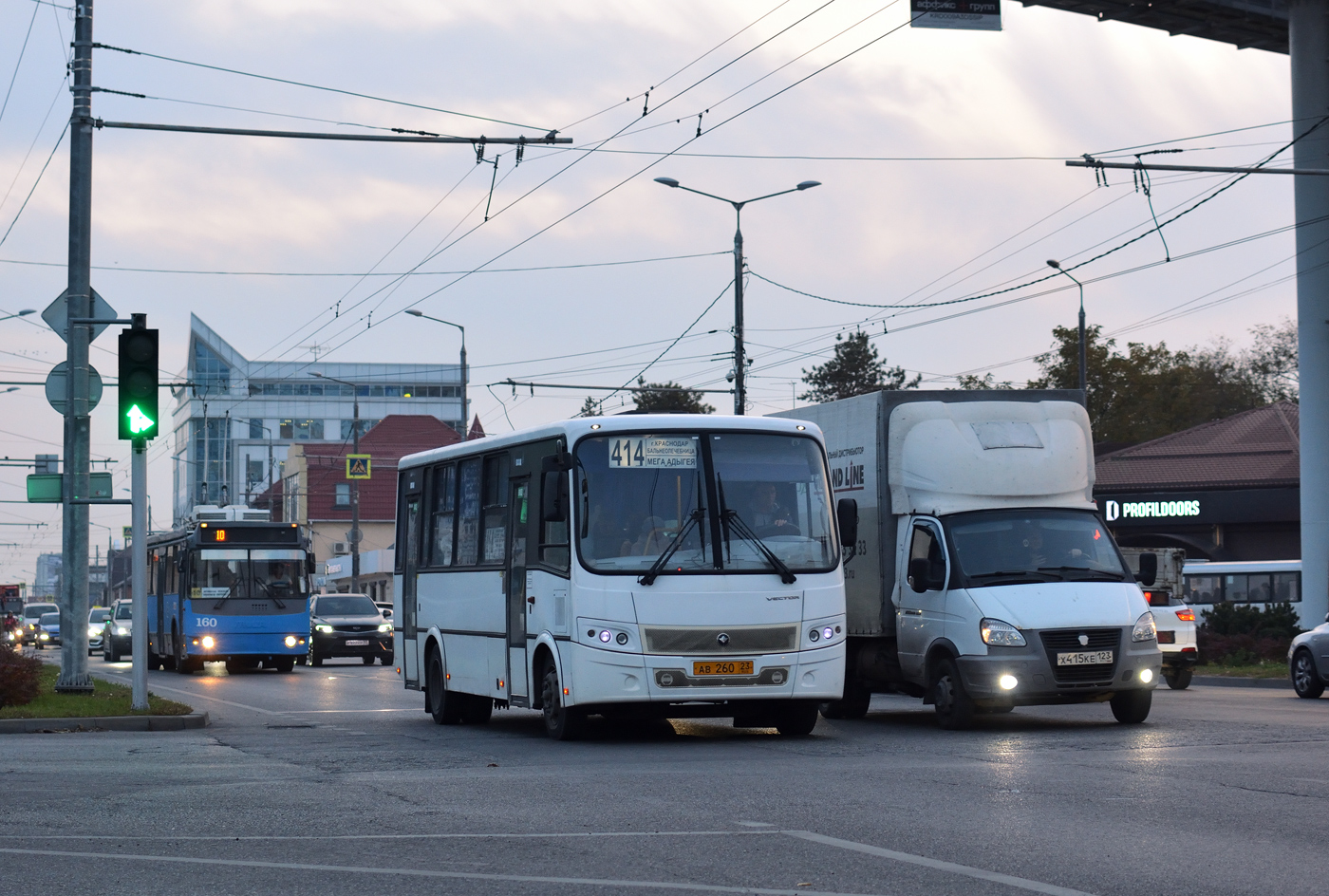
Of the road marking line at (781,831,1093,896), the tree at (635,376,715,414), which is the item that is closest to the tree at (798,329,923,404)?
the tree at (635,376,715,414)

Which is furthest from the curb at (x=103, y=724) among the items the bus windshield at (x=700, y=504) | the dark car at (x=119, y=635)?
the dark car at (x=119, y=635)

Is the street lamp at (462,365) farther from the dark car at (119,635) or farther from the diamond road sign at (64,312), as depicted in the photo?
the diamond road sign at (64,312)

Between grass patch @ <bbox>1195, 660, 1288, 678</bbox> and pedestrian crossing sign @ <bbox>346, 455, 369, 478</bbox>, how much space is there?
107ft

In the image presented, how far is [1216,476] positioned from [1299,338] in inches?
709

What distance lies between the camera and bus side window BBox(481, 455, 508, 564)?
17.4 meters

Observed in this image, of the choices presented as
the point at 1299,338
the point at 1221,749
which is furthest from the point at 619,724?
the point at 1299,338

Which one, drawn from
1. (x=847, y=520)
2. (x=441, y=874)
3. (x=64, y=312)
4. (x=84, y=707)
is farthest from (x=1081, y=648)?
(x=64, y=312)

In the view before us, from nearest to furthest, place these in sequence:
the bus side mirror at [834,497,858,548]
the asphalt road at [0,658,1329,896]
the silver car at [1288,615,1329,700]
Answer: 1. the asphalt road at [0,658,1329,896]
2. the bus side mirror at [834,497,858,548]
3. the silver car at [1288,615,1329,700]

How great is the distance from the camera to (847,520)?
16.0 metres

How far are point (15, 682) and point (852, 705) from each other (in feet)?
29.1

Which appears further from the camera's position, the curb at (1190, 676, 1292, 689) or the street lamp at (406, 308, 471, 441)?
the street lamp at (406, 308, 471, 441)

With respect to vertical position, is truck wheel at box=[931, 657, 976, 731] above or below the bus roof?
below

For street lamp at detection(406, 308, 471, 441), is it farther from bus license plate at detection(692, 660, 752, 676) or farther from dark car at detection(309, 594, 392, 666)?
bus license plate at detection(692, 660, 752, 676)

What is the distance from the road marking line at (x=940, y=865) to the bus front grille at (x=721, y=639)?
5.92m
